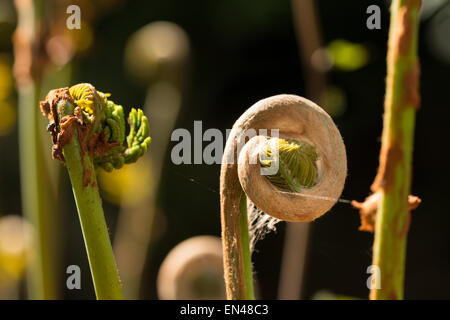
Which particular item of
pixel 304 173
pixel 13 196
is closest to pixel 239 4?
pixel 13 196

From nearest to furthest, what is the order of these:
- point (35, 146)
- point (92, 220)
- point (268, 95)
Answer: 1. point (92, 220)
2. point (35, 146)
3. point (268, 95)

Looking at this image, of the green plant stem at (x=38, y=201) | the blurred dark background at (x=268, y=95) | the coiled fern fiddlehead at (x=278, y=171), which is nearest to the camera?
the coiled fern fiddlehead at (x=278, y=171)

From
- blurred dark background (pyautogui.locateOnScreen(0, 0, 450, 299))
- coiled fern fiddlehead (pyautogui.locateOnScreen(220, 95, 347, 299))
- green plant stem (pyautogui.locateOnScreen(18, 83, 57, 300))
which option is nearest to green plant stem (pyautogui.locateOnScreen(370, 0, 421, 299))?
coiled fern fiddlehead (pyautogui.locateOnScreen(220, 95, 347, 299))

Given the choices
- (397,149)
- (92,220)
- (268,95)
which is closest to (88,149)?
(92,220)

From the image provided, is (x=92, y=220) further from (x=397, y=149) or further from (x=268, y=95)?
(x=268, y=95)

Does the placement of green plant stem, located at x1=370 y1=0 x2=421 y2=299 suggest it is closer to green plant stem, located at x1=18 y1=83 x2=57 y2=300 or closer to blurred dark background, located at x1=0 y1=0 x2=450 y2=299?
green plant stem, located at x1=18 y1=83 x2=57 y2=300

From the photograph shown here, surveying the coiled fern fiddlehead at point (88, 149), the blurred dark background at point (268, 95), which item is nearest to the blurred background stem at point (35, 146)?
the coiled fern fiddlehead at point (88, 149)

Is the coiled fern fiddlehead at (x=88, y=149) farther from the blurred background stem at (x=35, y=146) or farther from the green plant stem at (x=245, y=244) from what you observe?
the blurred background stem at (x=35, y=146)
